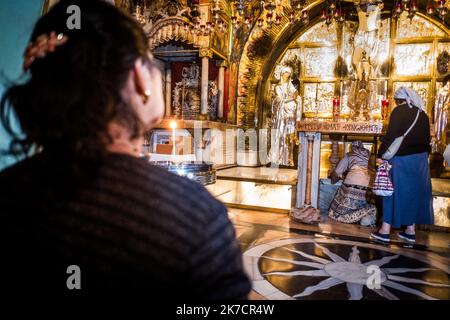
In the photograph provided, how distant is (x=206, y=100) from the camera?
7.72 m

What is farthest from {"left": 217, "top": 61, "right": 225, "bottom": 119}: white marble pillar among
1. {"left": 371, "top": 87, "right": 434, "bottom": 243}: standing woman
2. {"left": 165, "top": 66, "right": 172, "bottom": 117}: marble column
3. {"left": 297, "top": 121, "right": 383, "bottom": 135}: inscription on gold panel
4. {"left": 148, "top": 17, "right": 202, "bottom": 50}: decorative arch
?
{"left": 371, "top": 87, "right": 434, "bottom": 243}: standing woman

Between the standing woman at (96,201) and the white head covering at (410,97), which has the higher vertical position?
the white head covering at (410,97)

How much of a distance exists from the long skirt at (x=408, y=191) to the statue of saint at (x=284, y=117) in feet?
15.6

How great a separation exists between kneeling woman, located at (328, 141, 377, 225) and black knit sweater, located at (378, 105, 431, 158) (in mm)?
1094

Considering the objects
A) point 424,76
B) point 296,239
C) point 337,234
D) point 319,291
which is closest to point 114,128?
point 319,291

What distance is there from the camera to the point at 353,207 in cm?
489

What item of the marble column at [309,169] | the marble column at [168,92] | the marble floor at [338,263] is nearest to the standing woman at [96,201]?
the marble floor at [338,263]

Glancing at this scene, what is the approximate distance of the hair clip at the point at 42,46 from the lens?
0.68 m

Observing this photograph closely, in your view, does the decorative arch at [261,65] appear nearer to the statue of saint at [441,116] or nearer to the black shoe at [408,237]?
the statue of saint at [441,116]

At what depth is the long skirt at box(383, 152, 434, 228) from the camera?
3879 mm

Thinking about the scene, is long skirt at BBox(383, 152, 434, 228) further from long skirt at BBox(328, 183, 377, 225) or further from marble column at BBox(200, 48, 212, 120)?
marble column at BBox(200, 48, 212, 120)

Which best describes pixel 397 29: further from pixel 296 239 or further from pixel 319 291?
pixel 319 291

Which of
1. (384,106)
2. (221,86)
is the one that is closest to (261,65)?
(221,86)
